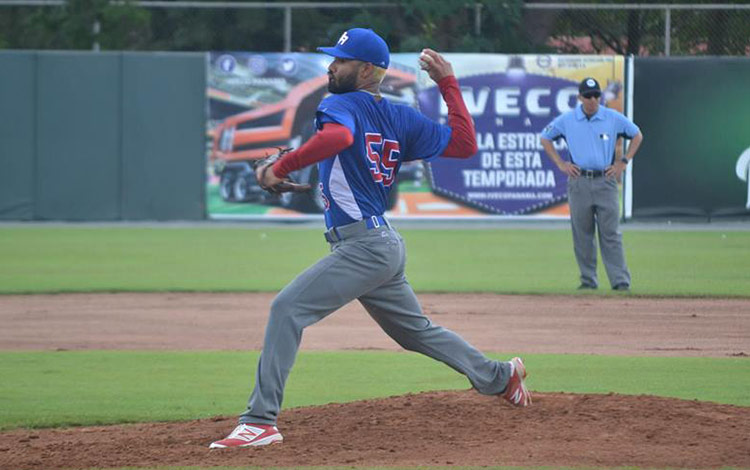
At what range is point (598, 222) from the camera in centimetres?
1369

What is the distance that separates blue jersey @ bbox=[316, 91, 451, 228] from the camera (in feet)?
21.0

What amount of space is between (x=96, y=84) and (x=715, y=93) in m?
11.7

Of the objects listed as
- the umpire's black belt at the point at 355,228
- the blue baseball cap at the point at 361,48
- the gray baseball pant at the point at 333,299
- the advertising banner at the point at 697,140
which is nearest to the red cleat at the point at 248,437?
the gray baseball pant at the point at 333,299

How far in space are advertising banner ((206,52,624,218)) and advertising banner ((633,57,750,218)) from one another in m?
1.00

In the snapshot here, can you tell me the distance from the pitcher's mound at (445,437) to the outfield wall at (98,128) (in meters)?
16.5

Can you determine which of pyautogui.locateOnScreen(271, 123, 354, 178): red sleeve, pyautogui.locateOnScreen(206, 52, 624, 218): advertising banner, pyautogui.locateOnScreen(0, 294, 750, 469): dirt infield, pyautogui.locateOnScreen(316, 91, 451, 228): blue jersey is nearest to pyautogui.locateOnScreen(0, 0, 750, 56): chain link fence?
pyautogui.locateOnScreen(206, 52, 624, 218): advertising banner

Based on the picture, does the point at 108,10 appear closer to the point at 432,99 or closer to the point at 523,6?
the point at 432,99

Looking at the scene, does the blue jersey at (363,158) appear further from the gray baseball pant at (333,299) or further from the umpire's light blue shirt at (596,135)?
the umpire's light blue shirt at (596,135)

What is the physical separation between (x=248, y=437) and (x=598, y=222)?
8010mm

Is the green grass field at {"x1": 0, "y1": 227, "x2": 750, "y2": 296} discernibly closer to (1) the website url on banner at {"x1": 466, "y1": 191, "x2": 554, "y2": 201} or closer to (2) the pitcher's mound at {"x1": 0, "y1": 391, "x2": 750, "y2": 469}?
(1) the website url on banner at {"x1": 466, "y1": 191, "x2": 554, "y2": 201}

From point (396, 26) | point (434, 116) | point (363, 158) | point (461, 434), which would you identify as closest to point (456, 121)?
point (363, 158)

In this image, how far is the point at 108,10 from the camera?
944 inches

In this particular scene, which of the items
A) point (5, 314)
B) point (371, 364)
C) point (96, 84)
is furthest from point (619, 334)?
point (96, 84)

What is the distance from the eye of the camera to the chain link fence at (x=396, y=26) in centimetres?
2386
